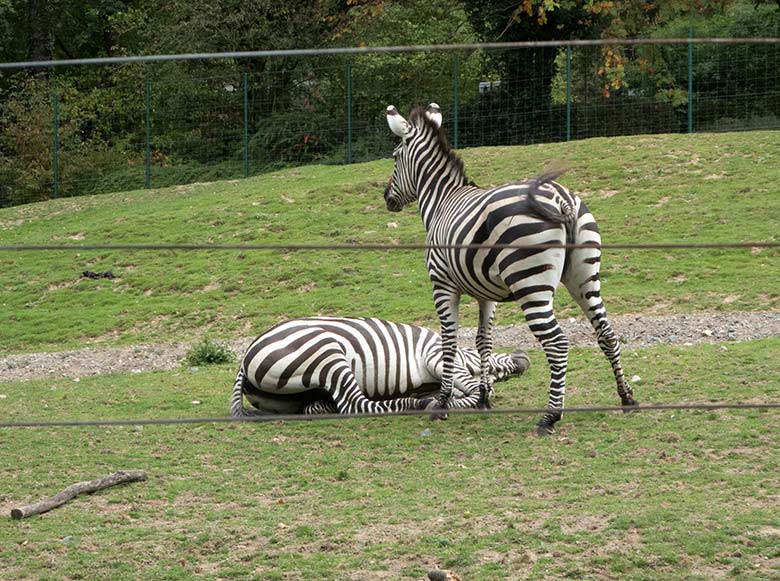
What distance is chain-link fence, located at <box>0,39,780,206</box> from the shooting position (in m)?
23.1

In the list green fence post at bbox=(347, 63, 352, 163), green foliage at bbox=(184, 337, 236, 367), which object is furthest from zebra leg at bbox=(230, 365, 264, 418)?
green fence post at bbox=(347, 63, 352, 163)

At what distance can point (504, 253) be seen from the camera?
7570 mm

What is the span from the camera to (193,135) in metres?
27.3

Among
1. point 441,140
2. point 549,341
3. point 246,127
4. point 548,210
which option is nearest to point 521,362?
point 549,341

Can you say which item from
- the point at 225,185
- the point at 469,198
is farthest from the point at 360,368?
the point at 225,185

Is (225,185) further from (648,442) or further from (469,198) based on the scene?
(648,442)

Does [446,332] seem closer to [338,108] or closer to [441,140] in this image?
[441,140]

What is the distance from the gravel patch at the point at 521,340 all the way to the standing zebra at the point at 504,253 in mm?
3139

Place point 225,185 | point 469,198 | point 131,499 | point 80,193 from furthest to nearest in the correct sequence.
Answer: point 80,193 → point 225,185 → point 469,198 → point 131,499

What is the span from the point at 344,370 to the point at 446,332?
32.2 inches

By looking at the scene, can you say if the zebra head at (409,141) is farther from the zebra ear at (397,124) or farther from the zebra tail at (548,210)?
the zebra tail at (548,210)

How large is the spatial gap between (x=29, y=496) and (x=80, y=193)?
21254mm

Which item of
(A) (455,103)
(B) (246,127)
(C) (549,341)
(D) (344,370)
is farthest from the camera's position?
(B) (246,127)

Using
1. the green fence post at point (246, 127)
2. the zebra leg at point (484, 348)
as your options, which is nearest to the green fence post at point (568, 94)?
the green fence post at point (246, 127)
